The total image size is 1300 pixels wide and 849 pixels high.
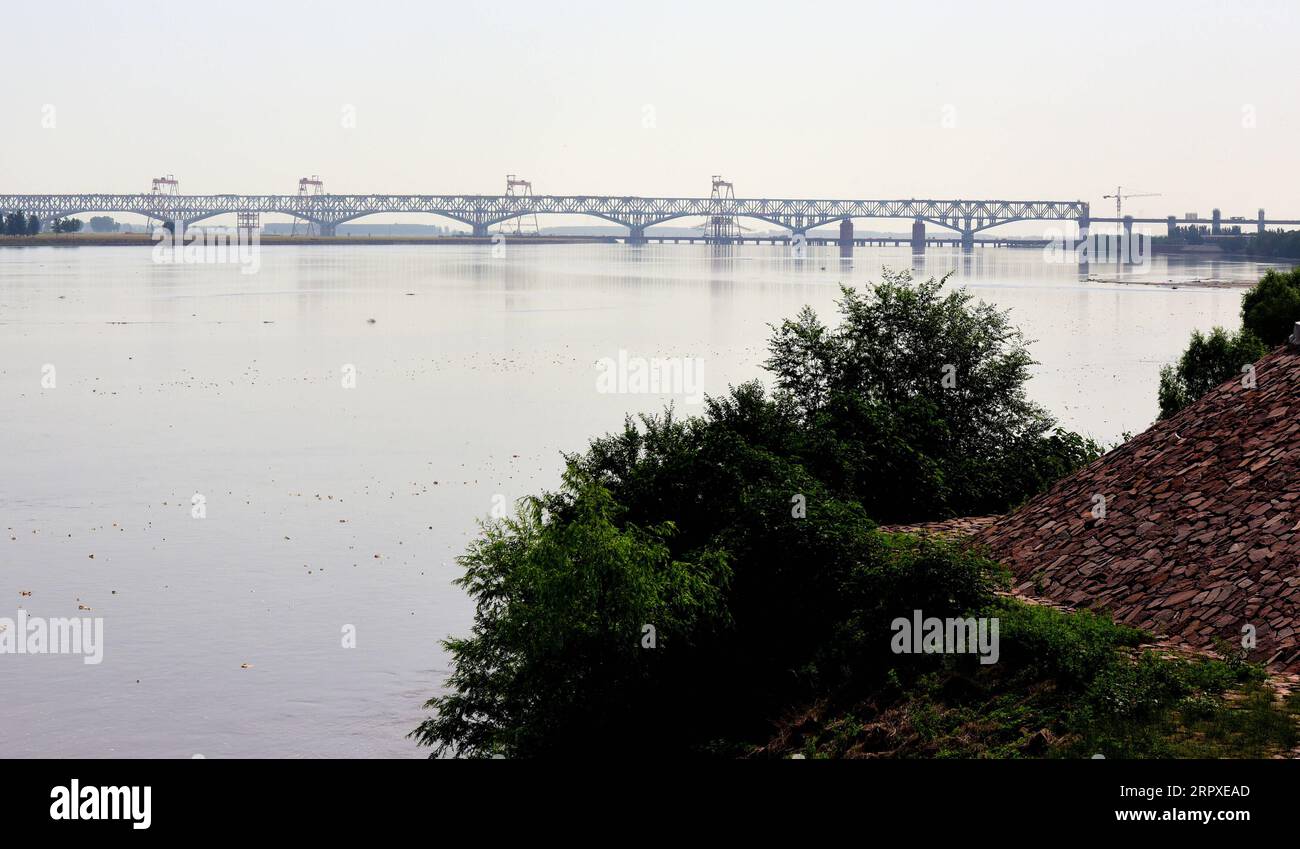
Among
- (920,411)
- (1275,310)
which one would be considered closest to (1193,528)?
(920,411)

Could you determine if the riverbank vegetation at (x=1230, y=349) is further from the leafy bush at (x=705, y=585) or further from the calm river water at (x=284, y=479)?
the leafy bush at (x=705, y=585)

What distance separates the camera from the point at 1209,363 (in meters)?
55.6

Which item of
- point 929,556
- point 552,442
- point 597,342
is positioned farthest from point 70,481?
point 597,342

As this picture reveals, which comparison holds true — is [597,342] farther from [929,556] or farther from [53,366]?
[929,556]

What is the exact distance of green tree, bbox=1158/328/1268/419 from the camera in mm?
53281

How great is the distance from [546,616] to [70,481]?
1266 inches

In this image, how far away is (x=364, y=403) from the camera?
7356 centimetres

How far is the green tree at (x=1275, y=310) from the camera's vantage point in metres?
64.6

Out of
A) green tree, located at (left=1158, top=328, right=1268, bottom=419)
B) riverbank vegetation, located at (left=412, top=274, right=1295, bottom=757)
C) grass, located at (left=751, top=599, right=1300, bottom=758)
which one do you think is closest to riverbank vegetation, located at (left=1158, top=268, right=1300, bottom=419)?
green tree, located at (left=1158, top=328, right=1268, bottom=419)

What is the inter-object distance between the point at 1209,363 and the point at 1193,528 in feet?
97.2

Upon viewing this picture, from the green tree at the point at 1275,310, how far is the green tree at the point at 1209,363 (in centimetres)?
735
